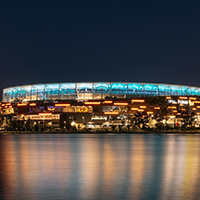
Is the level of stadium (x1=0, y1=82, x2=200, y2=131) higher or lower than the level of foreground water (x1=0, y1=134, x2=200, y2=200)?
higher

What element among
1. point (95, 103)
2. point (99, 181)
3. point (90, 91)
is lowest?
point (99, 181)

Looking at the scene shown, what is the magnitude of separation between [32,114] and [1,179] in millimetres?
105778

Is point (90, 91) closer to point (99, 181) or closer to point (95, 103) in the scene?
point (95, 103)

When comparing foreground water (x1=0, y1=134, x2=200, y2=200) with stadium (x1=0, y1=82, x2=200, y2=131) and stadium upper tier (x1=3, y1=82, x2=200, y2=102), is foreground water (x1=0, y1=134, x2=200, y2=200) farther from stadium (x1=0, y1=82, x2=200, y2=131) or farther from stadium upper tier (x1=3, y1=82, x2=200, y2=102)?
stadium upper tier (x1=3, y1=82, x2=200, y2=102)

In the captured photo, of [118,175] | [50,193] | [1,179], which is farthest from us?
[118,175]

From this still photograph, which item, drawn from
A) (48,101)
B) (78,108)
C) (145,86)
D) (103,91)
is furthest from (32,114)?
(145,86)

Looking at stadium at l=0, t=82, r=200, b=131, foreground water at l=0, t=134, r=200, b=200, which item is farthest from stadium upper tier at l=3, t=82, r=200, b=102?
foreground water at l=0, t=134, r=200, b=200

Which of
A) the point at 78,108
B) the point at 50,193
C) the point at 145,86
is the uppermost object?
the point at 145,86

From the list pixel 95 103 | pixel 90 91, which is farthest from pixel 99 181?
pixel 90 91

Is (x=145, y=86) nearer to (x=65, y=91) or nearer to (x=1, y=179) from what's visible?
(x=65, y=91)

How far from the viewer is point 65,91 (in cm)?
11475

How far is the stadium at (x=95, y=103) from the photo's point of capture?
107938 millimetres

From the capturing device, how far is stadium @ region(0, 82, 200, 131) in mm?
107938

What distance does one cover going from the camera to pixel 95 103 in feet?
354
